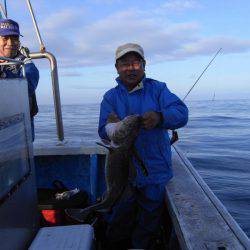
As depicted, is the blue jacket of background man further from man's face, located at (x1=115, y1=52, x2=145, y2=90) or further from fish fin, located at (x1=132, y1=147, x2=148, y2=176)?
fish fin, located at (x1=132, y1=147, x2=148, y2=176)

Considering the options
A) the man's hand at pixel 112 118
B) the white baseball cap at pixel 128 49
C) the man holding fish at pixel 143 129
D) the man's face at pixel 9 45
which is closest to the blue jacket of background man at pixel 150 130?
the man holding fish at pixel 143 129

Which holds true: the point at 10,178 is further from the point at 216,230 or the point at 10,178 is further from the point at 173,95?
the point at 173,95

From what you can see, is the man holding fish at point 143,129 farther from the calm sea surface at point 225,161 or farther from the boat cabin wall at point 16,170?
the calm sea surface at point 225,161

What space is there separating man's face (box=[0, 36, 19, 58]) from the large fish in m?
Answer: 1.61

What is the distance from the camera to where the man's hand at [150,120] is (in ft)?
11.7

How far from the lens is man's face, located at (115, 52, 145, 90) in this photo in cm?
392

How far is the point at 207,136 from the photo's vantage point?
65.3ft

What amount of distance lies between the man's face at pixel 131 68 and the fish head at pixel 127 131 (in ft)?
1.87

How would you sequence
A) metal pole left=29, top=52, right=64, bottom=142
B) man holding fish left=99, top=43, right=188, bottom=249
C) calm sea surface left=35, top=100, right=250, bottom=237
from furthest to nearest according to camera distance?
1. calm sea surface left=35, top=100, right=250, bottom=237
2. metal pole left=29, top=52, right=64, bottom=142
3. man holding fish left=99, top=43, right=188, bottom=249

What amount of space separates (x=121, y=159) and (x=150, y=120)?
47 centimetres

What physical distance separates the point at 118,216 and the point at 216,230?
1.59 meters

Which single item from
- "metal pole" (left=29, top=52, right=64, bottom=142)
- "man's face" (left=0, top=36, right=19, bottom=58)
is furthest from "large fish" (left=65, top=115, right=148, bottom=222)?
"metal pole" (left=29, top=52, right=64, bottom=142)

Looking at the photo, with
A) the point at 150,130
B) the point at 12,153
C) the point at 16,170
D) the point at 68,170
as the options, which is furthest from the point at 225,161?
the point at 12,153

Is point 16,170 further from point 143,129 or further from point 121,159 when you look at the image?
point 143,129
